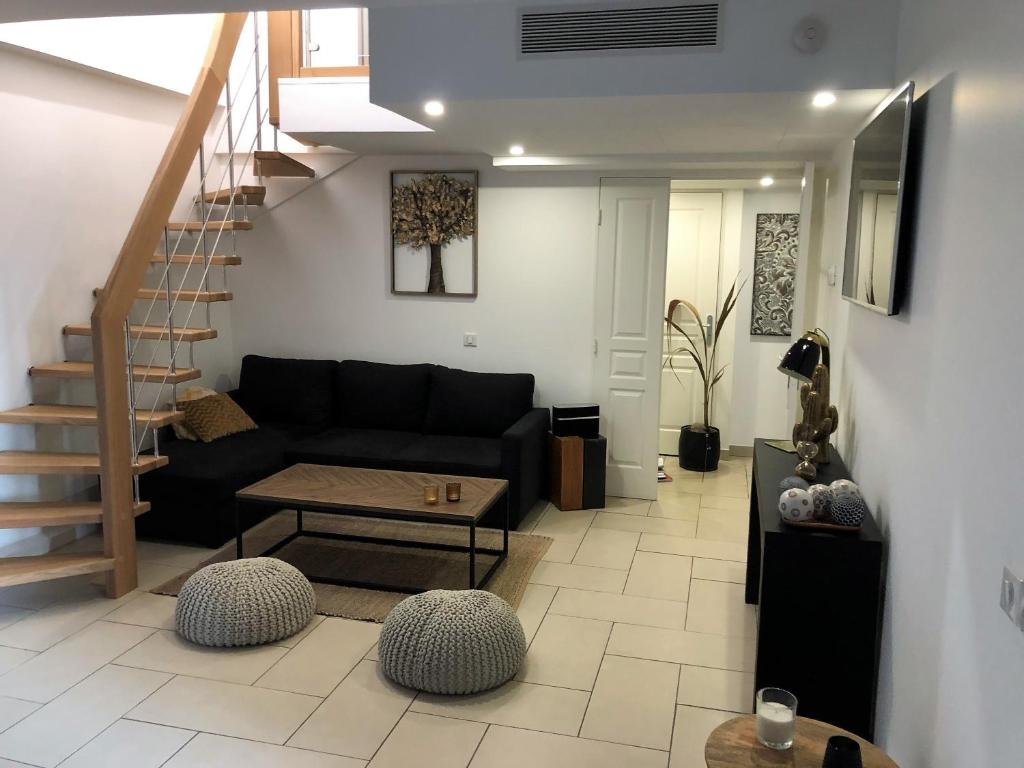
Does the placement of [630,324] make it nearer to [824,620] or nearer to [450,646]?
[450,646]

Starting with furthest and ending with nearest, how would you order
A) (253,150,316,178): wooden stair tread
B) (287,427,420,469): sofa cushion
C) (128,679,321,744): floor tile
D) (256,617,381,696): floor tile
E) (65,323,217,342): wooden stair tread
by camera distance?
1. (253,150,316,178): wooden stair tread
2. (287,427,420,469): sofa cushion
3. (65,323,217,342): wooden stair tread
4. (256,617,381,696): floor tile
5. (128,679,321,744): floor tile

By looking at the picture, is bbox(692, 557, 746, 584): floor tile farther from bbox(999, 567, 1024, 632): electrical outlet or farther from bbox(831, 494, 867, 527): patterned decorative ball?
bbox(999, 567, 1024, 632): electrical outlet

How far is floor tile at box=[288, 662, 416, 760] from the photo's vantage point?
9.31 feet

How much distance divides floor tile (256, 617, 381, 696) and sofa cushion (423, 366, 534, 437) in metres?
1.97

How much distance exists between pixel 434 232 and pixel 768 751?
4364mm

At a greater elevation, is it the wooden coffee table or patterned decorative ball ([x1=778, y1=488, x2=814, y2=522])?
patterned decorative ball ([x1=778, y1=488, x2=814, y2=522])

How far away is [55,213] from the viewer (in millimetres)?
4590

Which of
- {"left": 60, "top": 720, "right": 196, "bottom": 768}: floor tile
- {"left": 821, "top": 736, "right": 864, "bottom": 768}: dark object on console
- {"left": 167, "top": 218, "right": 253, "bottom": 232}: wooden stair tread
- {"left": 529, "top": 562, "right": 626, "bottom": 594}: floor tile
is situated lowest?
{"left": 60, "top": 720, "right": 196, "bottom": 768}: floor tile

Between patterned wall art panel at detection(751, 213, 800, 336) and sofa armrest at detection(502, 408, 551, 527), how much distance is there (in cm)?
218

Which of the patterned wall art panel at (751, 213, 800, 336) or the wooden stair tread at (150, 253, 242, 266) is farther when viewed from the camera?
the patterned wall art panel at (751, 213, 800, 336)

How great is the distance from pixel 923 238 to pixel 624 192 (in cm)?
312

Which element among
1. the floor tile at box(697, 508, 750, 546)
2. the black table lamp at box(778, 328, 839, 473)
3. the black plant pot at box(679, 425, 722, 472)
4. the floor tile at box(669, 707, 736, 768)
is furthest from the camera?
the black plant pot at box(679, 425, 722, 472)

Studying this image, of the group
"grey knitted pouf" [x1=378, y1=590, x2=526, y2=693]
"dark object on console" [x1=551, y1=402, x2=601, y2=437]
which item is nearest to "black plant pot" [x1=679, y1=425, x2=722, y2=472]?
"dark object on console" [x1=551, y1=402, x2=601, y2=437]

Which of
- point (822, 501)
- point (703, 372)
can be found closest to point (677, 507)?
point (703, 372)
